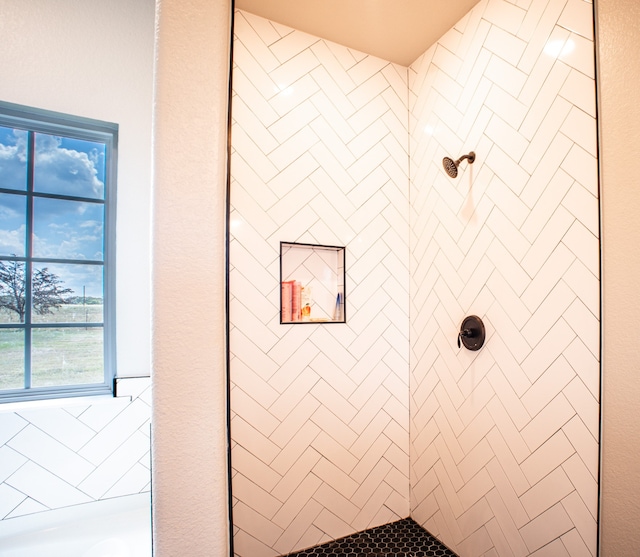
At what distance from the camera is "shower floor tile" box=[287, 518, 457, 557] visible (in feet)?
5.98

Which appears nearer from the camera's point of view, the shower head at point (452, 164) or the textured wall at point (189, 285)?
the textured wall at point (189, 285)

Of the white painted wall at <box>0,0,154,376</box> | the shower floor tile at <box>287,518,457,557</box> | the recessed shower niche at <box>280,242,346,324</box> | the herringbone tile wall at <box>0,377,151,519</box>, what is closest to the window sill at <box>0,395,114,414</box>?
the herringbone tile wall at <box>0,377,151,519</box>

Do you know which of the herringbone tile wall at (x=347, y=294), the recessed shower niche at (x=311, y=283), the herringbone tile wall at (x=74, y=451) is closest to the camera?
the herringbone tile wall at (x=74, y=451)

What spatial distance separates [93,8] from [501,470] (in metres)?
2.98

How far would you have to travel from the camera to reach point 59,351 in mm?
1944

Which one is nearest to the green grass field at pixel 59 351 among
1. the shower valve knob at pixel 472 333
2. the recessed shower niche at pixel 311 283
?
the recessed shower niche at pixel 311 283

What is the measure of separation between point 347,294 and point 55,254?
1.55 m

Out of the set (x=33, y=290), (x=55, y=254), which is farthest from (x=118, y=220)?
(x=33, y=290)

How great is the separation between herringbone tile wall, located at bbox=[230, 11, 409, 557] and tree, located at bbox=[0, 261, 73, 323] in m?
0.97

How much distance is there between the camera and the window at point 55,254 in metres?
1.86

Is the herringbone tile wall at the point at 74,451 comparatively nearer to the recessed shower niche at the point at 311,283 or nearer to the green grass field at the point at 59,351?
the green grass field at the point at 59,351

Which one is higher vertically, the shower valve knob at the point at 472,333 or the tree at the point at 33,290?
the tree at the point at 33,290

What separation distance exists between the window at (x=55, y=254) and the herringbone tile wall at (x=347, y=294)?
81 cm

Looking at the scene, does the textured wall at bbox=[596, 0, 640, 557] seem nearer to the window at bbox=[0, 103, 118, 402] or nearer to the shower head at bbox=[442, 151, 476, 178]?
the shower head at bbox=[442, 151, 476, 178]
